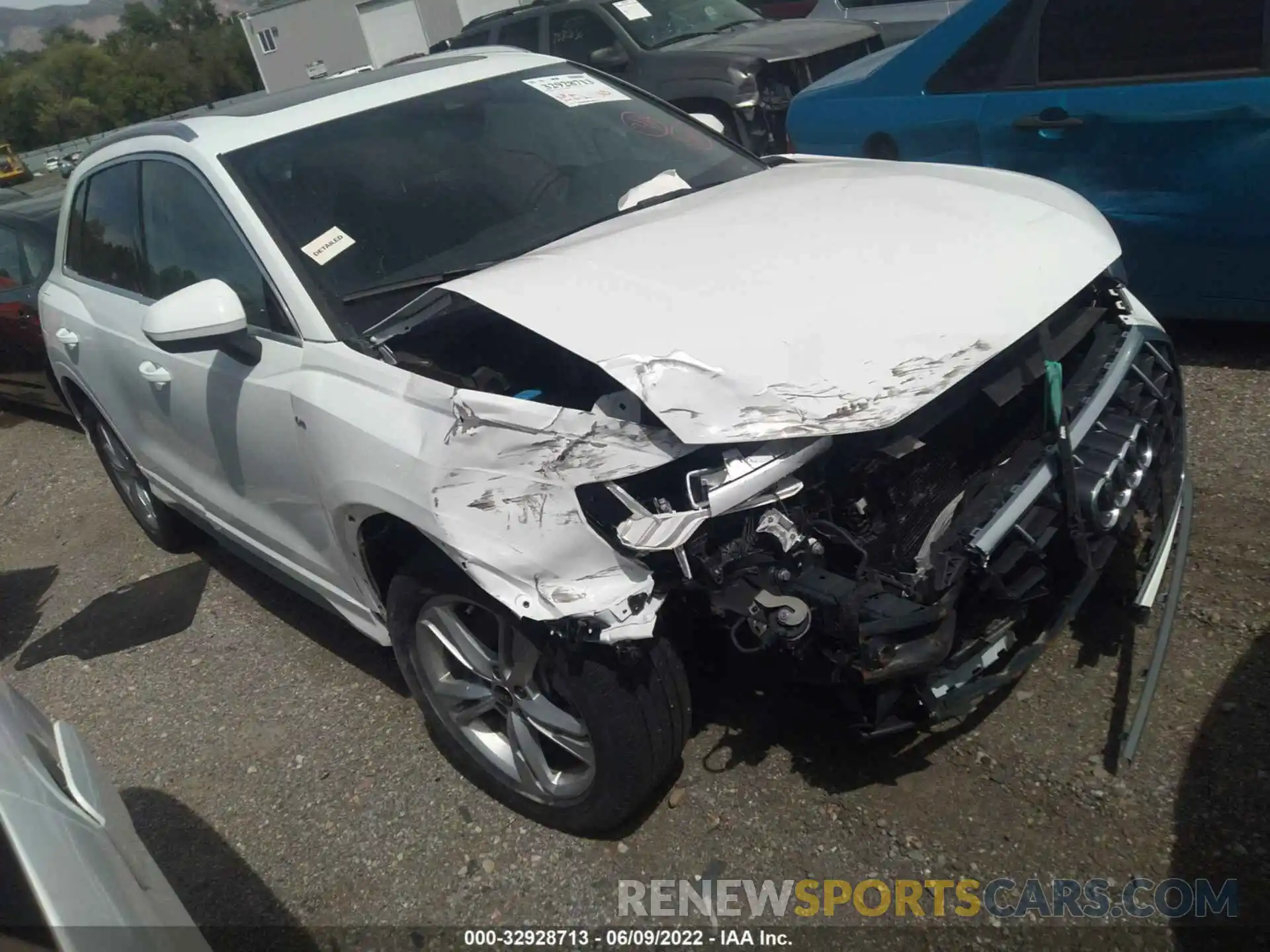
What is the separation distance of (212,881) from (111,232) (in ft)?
8.13

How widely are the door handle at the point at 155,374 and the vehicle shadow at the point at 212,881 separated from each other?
4.44 feet

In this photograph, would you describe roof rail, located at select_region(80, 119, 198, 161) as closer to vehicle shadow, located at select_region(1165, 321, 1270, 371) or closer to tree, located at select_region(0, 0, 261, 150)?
vehicle shadow, located at select_region(1165, 321, 1270, 371)

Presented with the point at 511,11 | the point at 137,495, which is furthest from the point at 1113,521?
the point at 511,11

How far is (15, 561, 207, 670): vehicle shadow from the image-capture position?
4.41 metres

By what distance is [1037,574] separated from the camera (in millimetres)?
2344

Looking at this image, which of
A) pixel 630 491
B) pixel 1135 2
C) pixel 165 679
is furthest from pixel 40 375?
pixel 1135 2

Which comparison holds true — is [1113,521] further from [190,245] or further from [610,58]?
[610,58]

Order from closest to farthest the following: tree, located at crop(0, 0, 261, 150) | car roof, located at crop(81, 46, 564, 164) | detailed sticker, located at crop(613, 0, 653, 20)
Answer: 1. car roof, located at crop(81, 46, 564, 164)
2. detailed sticker, located at crop(613, 0, 653, 20)
3. tree, located at crop(0, 0, 261, 150)

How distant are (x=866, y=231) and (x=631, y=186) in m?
0.99

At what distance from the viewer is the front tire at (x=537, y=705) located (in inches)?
95.6

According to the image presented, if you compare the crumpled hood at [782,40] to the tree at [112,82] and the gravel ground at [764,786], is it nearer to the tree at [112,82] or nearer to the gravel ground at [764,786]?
the gravel ground at [764,786]

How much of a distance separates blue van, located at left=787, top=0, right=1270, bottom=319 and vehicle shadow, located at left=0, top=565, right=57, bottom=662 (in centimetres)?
463

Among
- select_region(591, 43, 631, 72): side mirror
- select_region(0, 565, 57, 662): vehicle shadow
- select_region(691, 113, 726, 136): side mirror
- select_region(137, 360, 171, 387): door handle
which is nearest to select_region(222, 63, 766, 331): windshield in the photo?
select_region(691, 113, 726, 136): side mirror

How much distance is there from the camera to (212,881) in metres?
3.00
